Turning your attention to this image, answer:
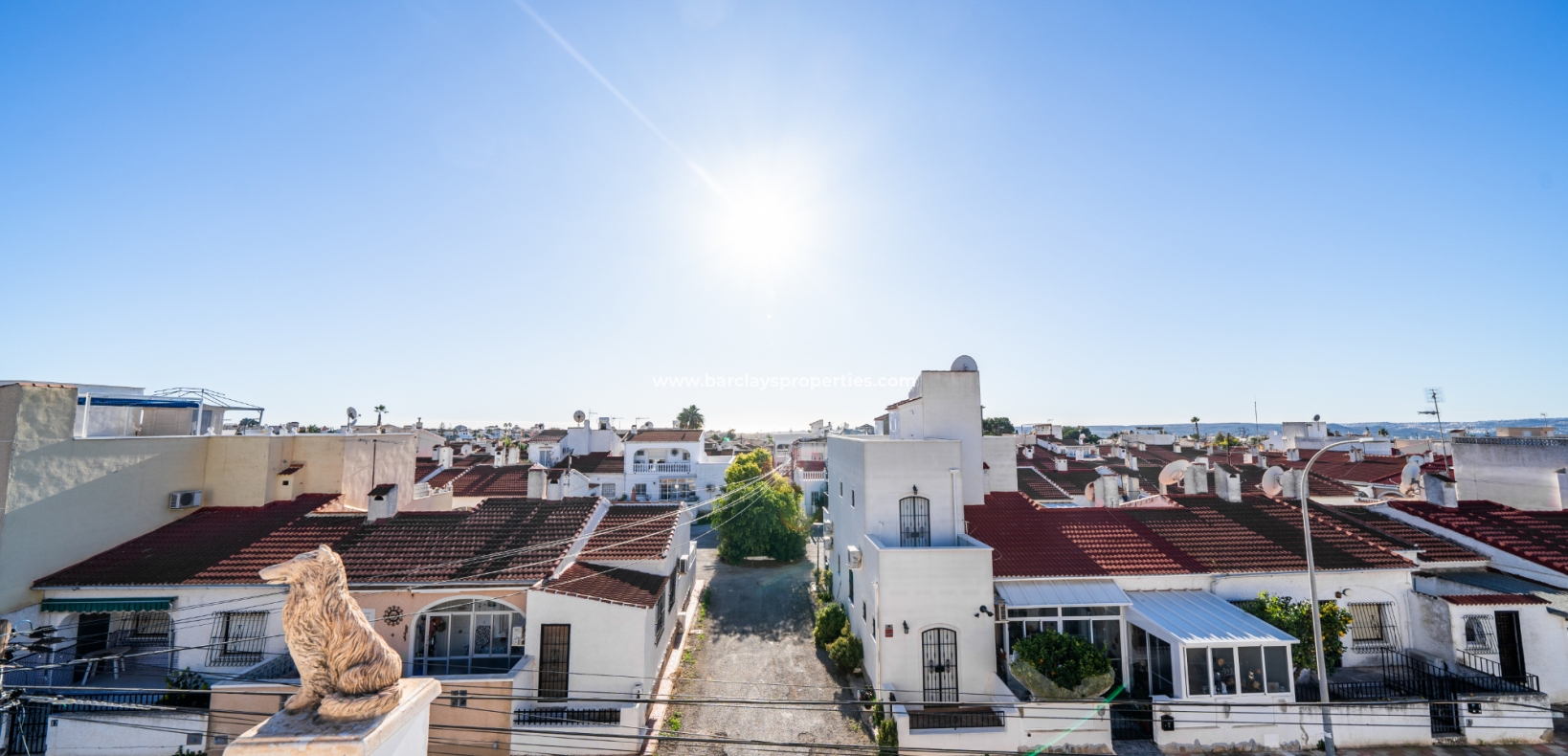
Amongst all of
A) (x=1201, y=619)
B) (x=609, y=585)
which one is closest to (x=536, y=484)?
(x=609, y=585)

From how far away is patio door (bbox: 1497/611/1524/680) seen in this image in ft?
56.9

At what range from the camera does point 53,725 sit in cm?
1430

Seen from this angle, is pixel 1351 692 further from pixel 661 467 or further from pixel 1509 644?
pixel 661 467

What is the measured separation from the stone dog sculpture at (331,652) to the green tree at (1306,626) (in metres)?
20.8

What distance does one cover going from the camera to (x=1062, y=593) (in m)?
17.5

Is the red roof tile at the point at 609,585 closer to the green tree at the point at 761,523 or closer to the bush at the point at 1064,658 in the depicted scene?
the bush at the point at 1064,658

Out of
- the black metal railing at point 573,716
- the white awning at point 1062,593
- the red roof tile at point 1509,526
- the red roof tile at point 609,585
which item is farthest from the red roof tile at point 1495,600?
the black metal railing at point 573,716

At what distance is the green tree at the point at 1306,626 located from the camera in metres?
15.8

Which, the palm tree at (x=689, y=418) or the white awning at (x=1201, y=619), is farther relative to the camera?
the palm tree at (x=689, y=418)

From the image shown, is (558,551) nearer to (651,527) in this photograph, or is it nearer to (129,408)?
(651,527)

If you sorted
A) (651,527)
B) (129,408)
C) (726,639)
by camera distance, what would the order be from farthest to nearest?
1. (726,639)
2. (651,527)
3. (129,408)

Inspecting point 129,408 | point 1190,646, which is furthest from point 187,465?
point 1190,646

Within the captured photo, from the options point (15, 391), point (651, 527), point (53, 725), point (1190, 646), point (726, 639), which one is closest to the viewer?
point (53, 725)

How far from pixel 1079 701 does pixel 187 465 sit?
97.3ft
